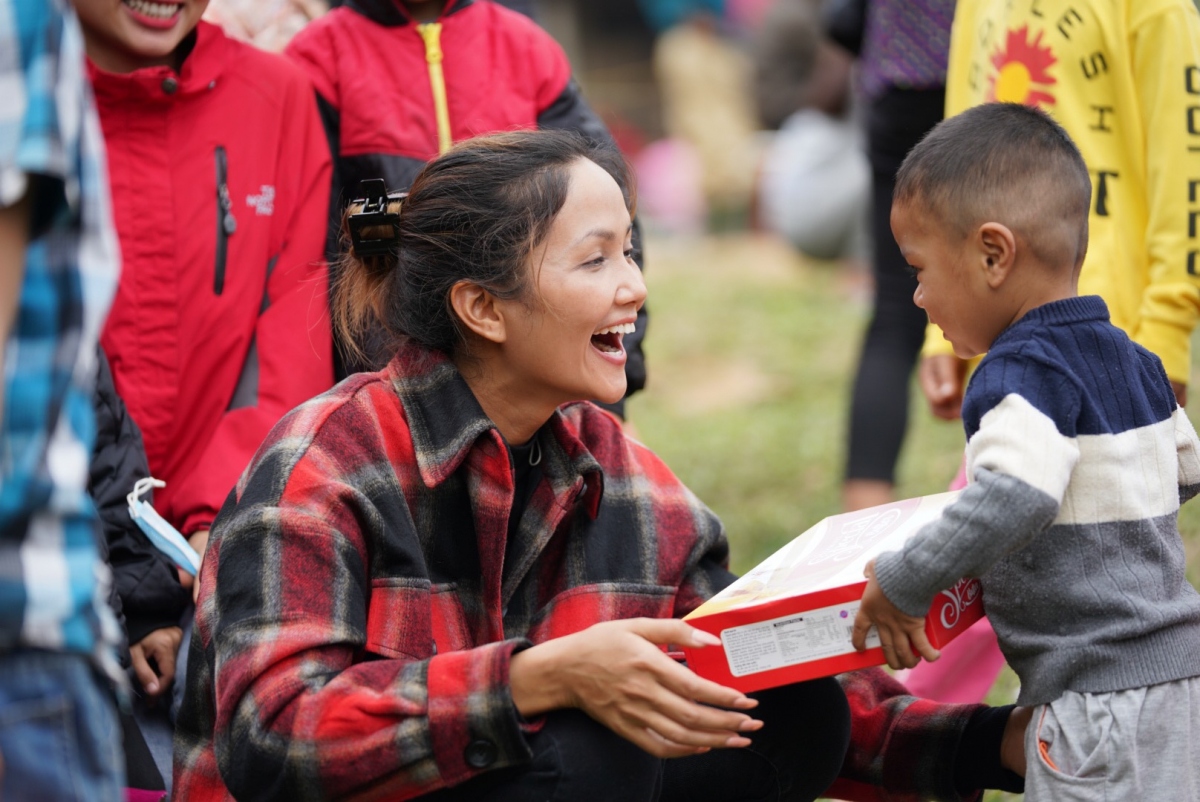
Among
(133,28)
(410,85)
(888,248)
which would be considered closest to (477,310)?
(410,85)

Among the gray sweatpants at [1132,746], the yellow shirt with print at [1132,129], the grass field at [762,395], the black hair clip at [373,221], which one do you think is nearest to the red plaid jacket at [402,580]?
the black hair clip at [373,221]

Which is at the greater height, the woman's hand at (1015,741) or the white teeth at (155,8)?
the white teeth at (155,8)

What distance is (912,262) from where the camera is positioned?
7.09 ft

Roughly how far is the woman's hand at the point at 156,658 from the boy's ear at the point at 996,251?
150 centimetres

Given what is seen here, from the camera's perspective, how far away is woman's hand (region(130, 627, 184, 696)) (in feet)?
8.18

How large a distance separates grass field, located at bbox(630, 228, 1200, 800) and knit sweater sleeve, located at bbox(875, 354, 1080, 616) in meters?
1.23

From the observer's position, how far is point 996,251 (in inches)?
81.4

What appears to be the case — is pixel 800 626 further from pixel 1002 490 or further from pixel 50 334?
pixel 50 334

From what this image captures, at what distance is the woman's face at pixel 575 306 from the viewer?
7.50 ft

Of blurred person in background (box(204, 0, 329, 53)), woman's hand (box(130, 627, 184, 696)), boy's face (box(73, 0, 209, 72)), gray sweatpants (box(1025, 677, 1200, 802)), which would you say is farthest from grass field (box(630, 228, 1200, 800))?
boy's face (box(73, 0, 209, 72))

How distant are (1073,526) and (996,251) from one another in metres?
0.40

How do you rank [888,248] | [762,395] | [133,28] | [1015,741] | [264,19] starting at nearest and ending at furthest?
1. [1015,741]
2. [133,28]
3. [264,19]
4. [888,248]
5. [762,395]

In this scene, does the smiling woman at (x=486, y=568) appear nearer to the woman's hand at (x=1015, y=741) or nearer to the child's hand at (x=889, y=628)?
the woman's hand at (x=1015, y=741)

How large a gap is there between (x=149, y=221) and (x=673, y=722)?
1383mm
